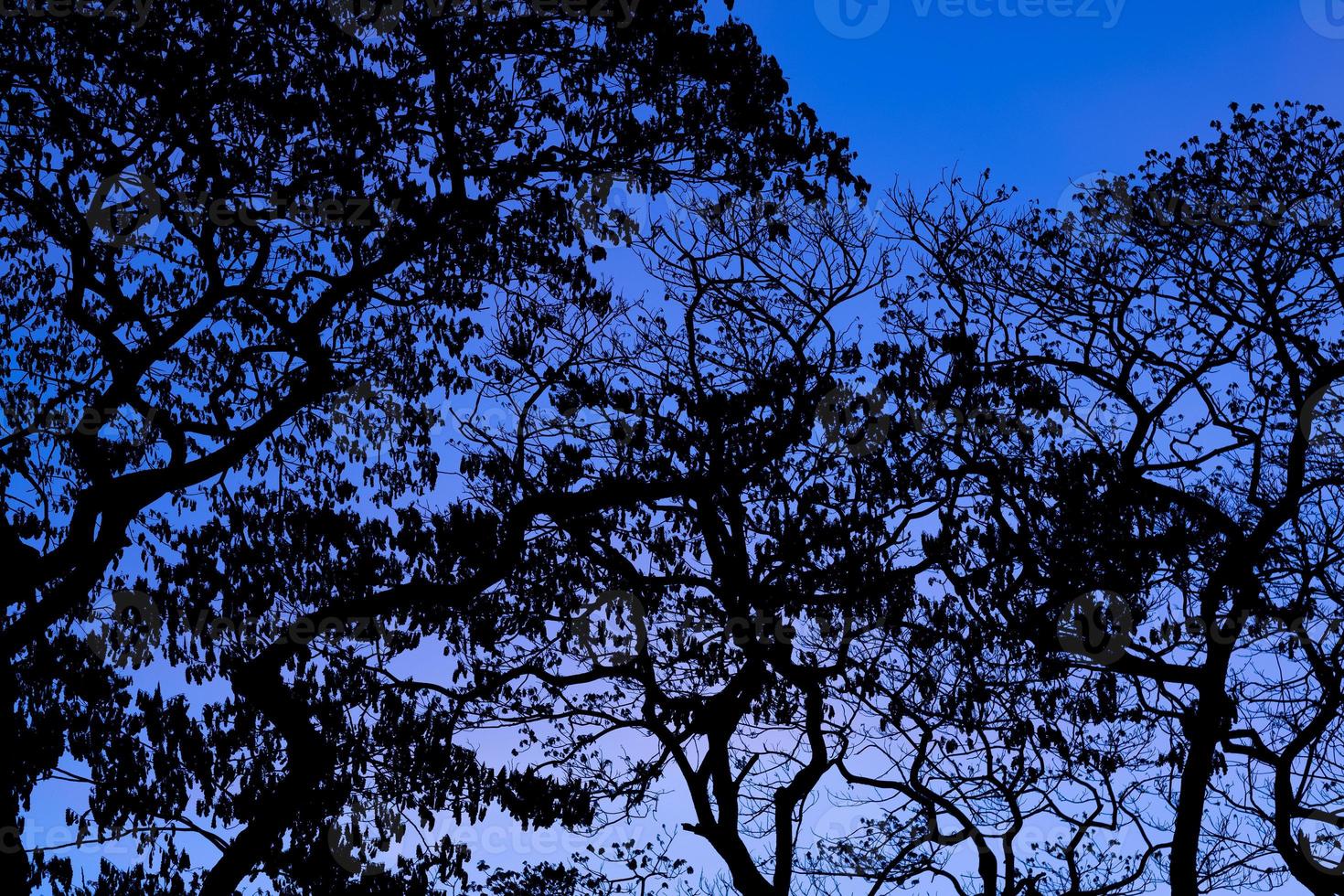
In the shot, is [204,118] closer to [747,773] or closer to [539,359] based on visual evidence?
[539,359]

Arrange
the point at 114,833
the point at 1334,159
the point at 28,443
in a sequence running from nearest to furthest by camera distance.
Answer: the point at 114,833, the point at 28,443, the point at 1334,159

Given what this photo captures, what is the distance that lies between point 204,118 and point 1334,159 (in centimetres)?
963

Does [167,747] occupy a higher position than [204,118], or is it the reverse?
[204,118]

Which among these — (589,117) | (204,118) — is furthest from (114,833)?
(589,117)

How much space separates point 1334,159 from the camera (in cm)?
1084
